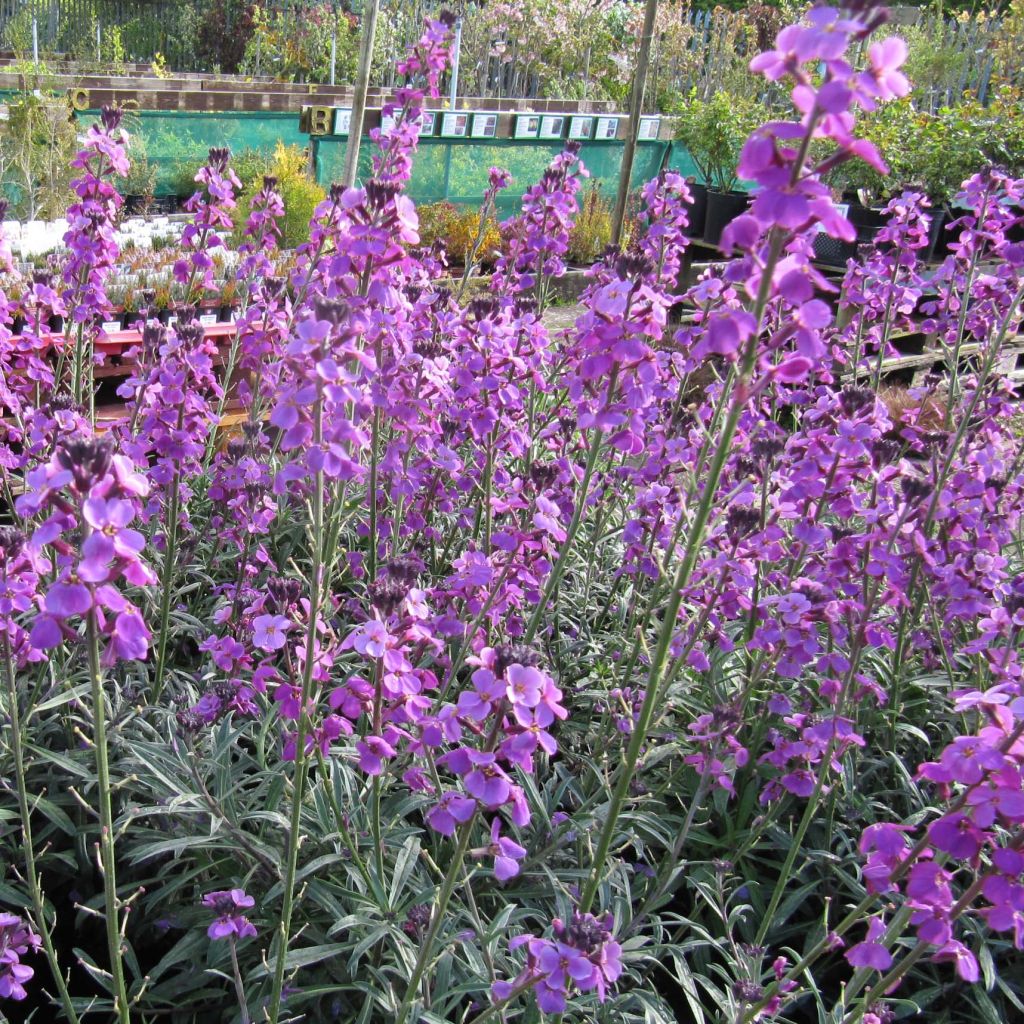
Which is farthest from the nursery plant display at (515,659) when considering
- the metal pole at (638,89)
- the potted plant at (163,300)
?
the potted plant at (163,300)

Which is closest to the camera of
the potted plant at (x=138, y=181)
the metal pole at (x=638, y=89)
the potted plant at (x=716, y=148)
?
the metal pole at (x=638, y=89)

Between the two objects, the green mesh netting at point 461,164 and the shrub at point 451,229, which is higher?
the green mesh netting at point 461,164

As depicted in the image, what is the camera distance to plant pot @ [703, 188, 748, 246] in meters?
9.50

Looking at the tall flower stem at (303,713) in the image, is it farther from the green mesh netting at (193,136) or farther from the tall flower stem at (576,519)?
the green mesh netting at (193,136)

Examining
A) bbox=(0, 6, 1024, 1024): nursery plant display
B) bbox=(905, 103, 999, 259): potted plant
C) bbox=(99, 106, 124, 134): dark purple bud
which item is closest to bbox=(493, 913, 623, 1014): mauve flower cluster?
bbox=(0, 6, 1024, 1024): nursery plant display

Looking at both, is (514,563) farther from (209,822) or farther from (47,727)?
(47,727)

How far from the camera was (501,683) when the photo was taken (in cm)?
146

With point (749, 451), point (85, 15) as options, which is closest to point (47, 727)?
point (749, 451)

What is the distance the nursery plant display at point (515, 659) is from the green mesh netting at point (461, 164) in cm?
633

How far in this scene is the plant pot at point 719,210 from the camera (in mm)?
9500

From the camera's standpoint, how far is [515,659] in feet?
4.78

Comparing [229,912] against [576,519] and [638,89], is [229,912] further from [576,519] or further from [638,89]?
[638,89]

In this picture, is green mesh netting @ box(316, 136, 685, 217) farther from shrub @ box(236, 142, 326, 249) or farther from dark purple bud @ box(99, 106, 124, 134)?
dark purple bud @ box(99, 106, 124, 134)

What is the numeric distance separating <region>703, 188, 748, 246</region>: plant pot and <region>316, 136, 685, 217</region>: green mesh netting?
2.06 meters
